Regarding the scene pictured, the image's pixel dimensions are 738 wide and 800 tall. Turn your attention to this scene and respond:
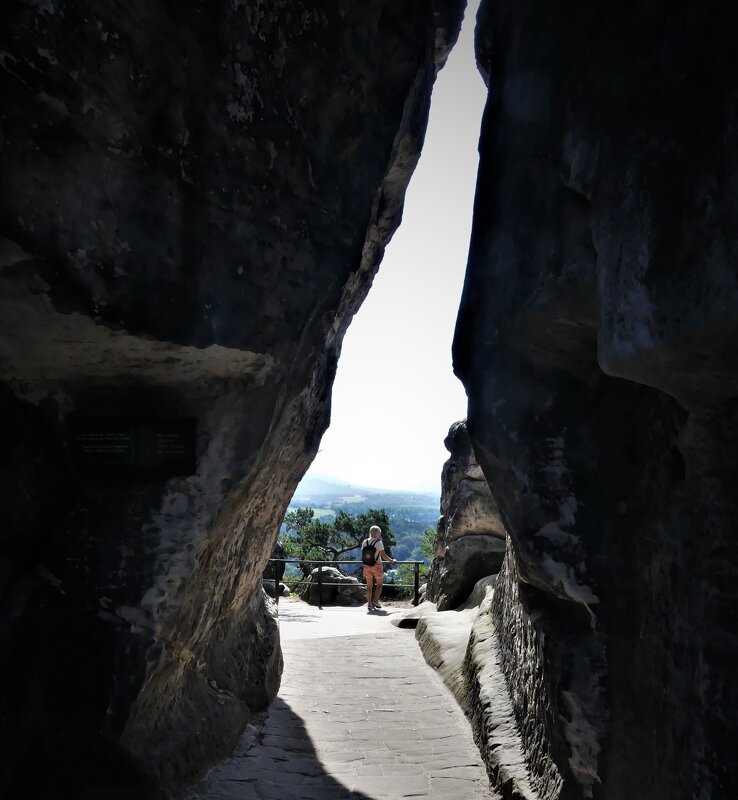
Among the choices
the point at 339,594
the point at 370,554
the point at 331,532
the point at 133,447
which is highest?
the point at 133,447

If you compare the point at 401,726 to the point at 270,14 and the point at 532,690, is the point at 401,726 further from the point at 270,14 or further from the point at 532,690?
the point at 270,14

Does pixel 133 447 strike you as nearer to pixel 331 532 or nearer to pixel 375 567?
pixel 375 567

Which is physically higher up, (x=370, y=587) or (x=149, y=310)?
(x=149, y=310)

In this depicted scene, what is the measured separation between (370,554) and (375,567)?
1.10 feet

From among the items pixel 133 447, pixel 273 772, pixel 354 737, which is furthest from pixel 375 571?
pixel 133 447

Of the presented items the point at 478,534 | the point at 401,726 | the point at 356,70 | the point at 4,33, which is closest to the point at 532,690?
the point at 401,726

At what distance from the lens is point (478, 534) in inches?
402

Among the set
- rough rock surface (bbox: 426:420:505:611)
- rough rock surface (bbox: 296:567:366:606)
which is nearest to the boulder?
rough rock surface (bbox: 426:420:505:611)

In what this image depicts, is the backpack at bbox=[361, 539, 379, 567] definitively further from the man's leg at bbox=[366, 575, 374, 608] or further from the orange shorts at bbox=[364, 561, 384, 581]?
the man's leg at bbox=[366, 575, 374, 608]

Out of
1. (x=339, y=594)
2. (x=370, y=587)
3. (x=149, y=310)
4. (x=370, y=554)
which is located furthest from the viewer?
(x=339, y=594)

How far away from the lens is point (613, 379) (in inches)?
152

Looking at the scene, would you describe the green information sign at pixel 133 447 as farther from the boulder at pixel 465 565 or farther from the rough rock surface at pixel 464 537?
the boulder at pixel 465 565

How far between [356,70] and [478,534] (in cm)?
706

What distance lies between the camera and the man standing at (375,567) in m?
10.9
